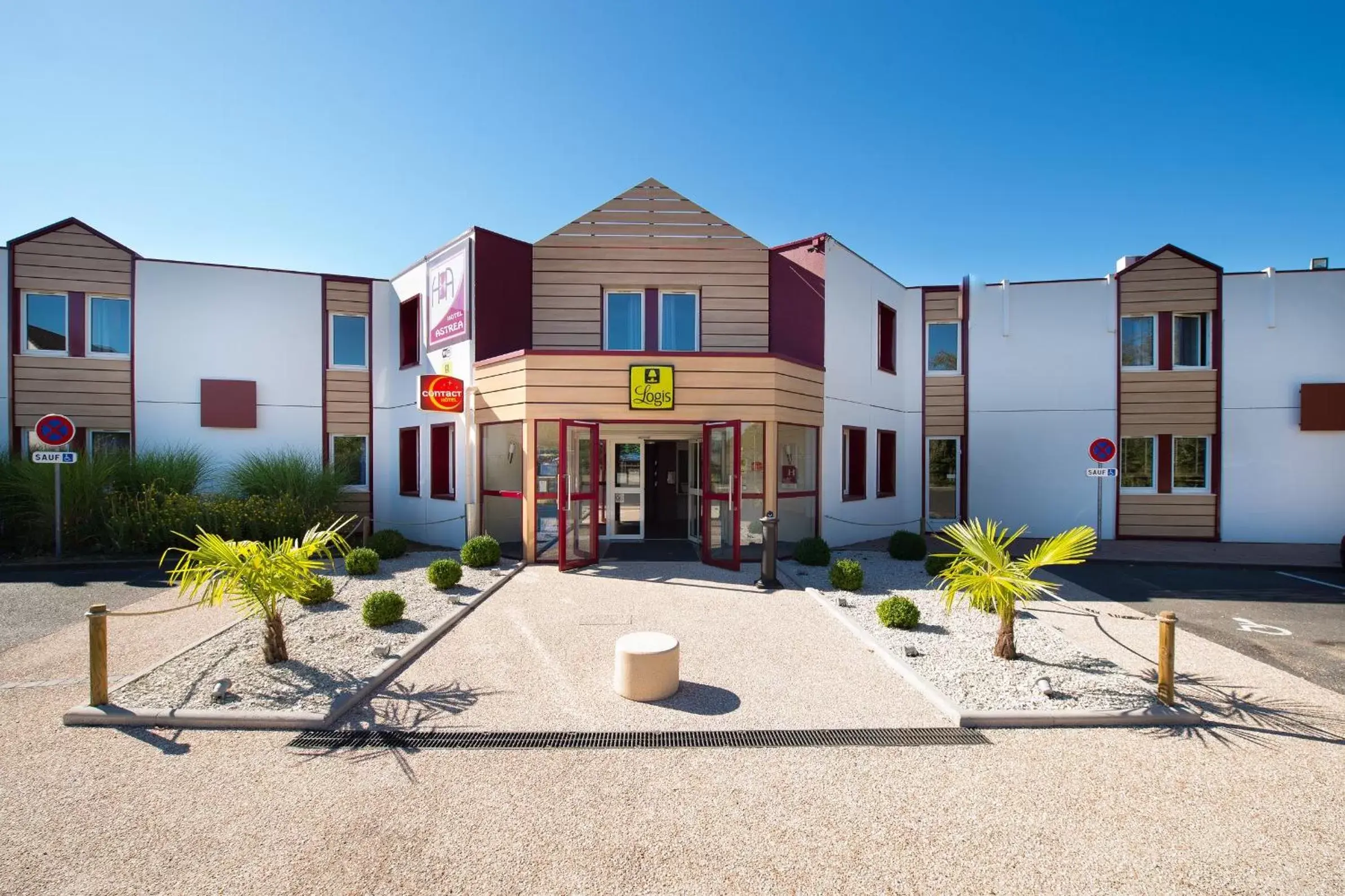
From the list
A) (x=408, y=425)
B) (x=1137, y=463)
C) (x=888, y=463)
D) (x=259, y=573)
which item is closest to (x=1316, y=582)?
(x=1137, y=463)

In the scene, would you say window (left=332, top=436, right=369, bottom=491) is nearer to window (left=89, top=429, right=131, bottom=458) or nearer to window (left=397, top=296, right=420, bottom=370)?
window (left=397, top=296, right=420, bottom=370)

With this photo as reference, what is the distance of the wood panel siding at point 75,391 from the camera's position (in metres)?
13.1

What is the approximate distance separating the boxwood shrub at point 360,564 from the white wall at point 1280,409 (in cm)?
1829

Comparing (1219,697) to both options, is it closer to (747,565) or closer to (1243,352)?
(747,565)

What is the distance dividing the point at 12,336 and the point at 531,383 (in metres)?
12.4

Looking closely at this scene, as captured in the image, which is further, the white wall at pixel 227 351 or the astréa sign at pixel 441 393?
the white wall at pixel 227 351

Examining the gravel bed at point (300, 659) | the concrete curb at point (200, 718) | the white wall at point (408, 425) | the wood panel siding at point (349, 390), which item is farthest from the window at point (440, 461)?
the concrete curb at point (200, 718)

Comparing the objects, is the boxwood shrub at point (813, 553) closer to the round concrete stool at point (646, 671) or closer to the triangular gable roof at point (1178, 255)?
the round concrete stool at point (646, 671)

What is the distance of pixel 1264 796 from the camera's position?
3713 millimetres

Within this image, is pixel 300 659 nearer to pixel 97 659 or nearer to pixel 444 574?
pixel 97 659

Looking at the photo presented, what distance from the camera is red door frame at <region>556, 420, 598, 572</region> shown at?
999 centimetres

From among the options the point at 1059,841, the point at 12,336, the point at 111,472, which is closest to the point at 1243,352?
the point at 1059,841

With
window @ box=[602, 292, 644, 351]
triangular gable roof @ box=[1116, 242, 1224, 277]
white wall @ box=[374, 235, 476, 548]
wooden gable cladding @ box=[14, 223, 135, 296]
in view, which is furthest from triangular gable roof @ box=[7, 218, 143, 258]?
triangular gable roof @ box=[1116, 242, 1224, 277]

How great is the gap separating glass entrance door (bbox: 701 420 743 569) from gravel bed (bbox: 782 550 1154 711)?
6.32 ft
